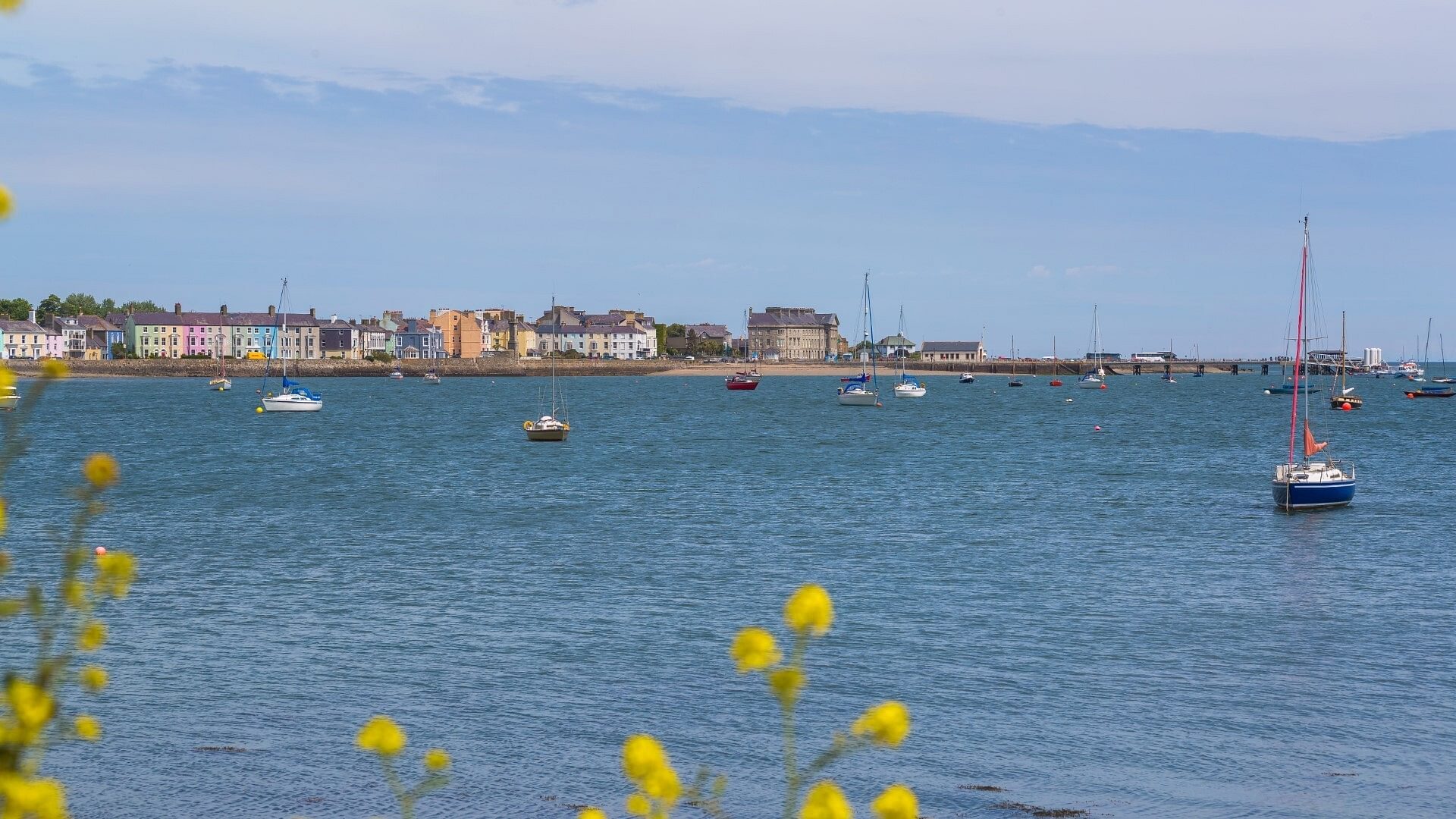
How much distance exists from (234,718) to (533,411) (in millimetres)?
108175

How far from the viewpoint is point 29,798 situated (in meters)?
3.35

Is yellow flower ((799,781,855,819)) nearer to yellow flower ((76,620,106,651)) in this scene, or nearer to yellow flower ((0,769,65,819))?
yellow flower ((0,769,65,819))

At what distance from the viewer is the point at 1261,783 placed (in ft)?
59.3

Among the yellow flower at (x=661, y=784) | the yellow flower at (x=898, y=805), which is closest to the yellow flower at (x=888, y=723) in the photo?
the yellow flower at (x=898, y=805)

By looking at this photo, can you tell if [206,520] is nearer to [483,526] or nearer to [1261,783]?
[483,526]

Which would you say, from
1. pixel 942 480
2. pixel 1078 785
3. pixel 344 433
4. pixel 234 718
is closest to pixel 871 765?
pixel 1078 785

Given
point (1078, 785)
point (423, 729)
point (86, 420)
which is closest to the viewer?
point (1078, 785)

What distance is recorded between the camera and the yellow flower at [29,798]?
11.0 ft

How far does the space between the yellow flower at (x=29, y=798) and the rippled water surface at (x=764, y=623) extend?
1386 cm

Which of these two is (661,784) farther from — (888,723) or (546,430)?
(546,430)

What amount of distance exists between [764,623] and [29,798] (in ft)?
79.4

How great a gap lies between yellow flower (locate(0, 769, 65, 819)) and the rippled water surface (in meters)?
13.9

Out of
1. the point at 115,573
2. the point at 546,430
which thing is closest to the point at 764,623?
the point at 115,573

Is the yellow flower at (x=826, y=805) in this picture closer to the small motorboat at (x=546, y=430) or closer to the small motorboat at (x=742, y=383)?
the small motorboat at (x=546, y=430)
